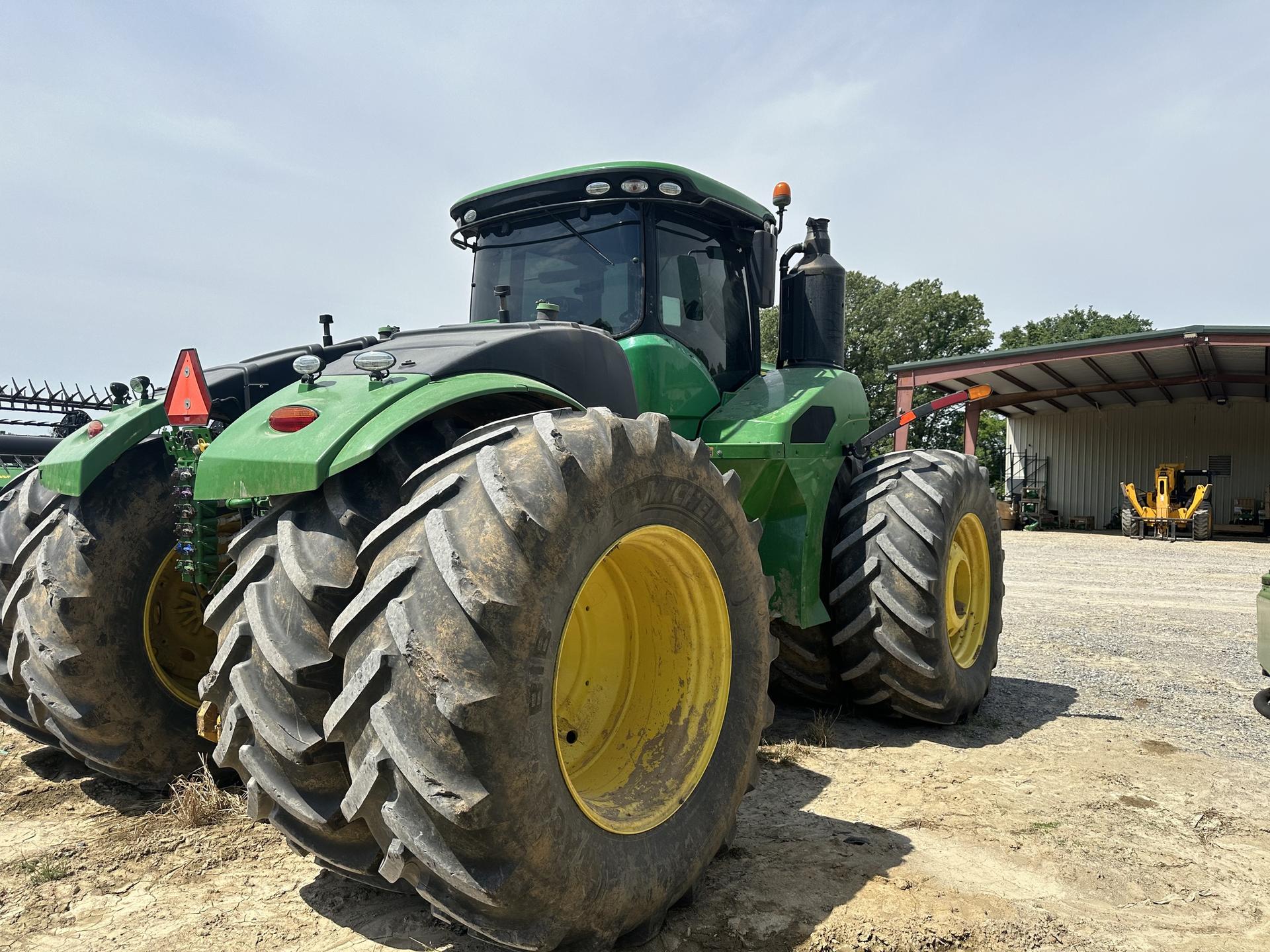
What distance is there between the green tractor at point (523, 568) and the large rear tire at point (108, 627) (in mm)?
12

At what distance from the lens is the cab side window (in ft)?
14.2

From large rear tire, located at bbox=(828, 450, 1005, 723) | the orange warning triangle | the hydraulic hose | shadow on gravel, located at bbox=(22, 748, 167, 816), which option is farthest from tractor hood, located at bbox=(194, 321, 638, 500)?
the hydraulic hose

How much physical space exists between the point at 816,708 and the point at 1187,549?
16.4 meters

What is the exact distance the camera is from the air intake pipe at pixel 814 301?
16.6 feet

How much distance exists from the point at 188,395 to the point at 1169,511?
23.1 m

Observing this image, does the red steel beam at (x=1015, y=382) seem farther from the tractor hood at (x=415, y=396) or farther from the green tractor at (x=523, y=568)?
the tractor hood at (x=415, y=396)

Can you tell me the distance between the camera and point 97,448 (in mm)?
3172

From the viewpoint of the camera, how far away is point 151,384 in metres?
3.49

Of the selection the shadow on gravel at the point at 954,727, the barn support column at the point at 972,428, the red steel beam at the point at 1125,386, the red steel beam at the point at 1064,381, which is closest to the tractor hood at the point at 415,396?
the shadow on gravel at the point at 954,727

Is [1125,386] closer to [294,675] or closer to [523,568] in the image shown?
[523,568]

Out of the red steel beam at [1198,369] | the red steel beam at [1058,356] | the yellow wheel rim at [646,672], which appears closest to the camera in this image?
the yellow wheel rim at [646,672]

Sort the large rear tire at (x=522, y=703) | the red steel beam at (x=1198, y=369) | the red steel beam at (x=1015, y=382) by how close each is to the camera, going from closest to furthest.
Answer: the large rear tire at (x=522, y=703)
the red steel beam at (x=1198, y=369)
the red steel beam at (x=1015, y=382)

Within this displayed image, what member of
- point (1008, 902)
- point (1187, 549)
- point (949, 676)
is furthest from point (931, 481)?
point (1187, 549)

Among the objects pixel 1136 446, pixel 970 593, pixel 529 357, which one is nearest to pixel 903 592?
pixel 970 593
